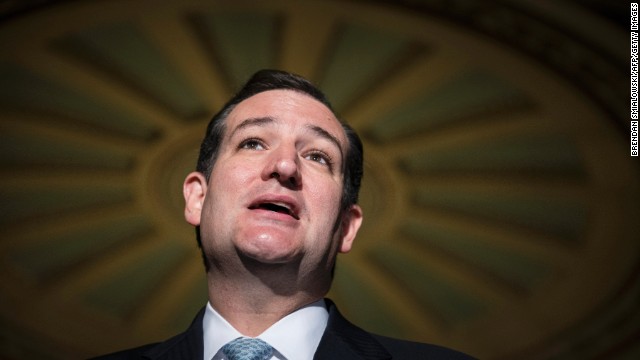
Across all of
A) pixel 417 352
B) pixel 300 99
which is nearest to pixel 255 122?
pixel 300 99

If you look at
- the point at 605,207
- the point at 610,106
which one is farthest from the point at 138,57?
the point at 605,207

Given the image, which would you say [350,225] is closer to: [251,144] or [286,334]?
[251,144]

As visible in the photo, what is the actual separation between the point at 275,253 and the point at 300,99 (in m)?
0.53

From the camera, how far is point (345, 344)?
181cm

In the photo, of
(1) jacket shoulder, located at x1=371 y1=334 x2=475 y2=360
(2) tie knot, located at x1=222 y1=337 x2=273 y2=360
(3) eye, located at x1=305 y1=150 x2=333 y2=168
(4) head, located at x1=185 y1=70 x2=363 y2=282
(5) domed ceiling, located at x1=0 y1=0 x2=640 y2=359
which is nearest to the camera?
(2) tie knot, located at x1=222 y1=337 x2=273 y2=360

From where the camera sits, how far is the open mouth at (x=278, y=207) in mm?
1863

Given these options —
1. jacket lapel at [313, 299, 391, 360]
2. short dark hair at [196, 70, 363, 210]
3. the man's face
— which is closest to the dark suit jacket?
jacket lapel at [313, 299, 391, 360]

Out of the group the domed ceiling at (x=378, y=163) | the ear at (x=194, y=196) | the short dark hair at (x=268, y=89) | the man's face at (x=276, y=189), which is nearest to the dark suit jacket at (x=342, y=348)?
the man's face at (x=276, y=189)

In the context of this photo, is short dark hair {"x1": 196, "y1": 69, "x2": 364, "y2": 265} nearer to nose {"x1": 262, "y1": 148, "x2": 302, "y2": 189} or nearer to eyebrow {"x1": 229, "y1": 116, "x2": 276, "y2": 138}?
eyebrow {"x1": 229, "y1": 116, "x2": 276, "y2": 138}

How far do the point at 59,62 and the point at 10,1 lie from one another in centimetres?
74

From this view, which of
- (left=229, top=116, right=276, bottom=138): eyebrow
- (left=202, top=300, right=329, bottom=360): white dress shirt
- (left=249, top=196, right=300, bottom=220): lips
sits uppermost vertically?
(left=229, top=116, right=276, bottom=138): eyebrow

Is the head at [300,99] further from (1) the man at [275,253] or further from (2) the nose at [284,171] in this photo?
(2) the nose at [284,171]

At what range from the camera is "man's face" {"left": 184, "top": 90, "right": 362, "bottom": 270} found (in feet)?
5.93

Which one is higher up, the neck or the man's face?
the man's face
